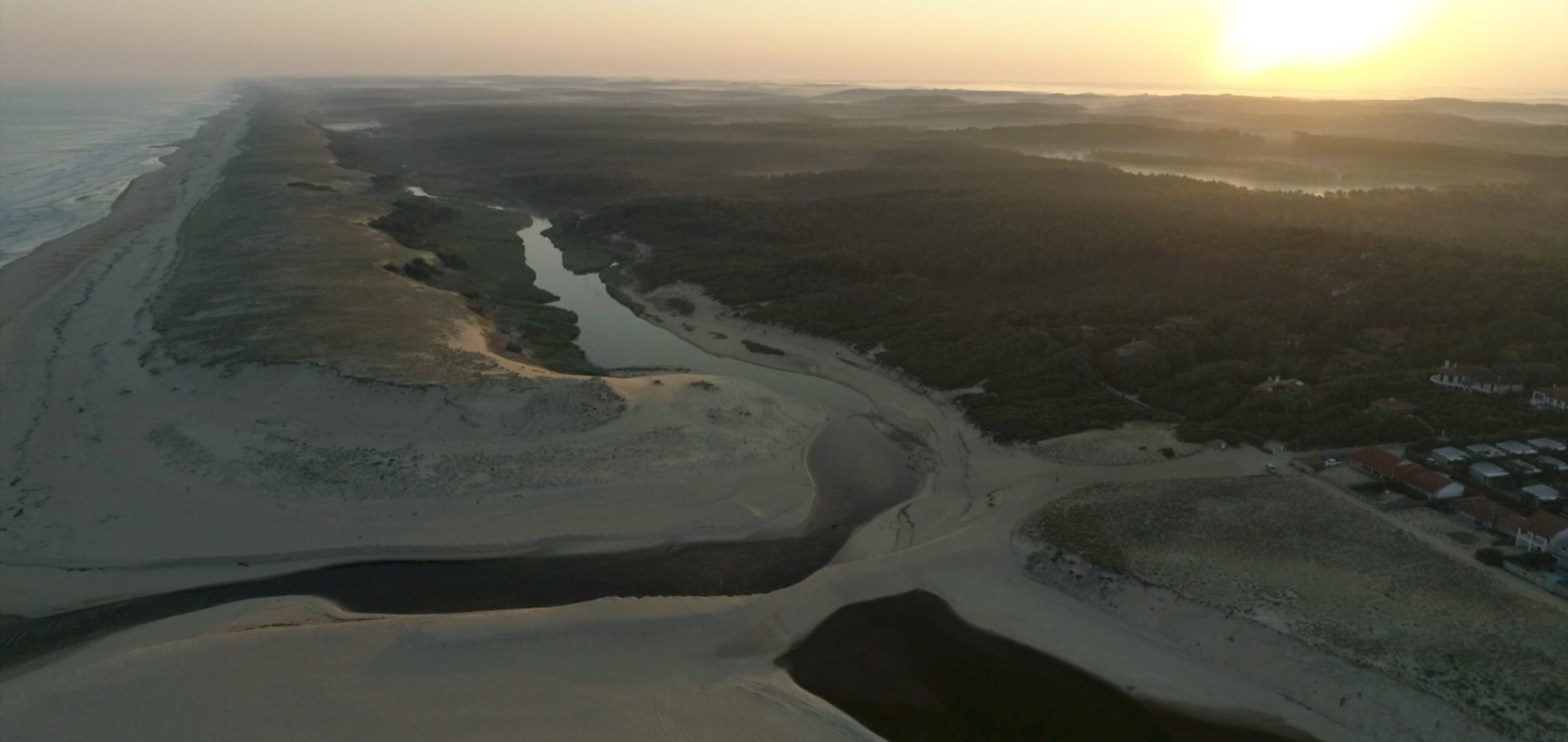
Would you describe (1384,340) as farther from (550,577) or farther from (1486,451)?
(550,577)

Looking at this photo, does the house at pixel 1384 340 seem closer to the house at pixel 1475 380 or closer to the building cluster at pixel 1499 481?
the house at pixel 1475 380

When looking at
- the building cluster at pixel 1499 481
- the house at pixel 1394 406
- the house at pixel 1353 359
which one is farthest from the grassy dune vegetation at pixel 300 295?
the house at pixel 1353 359

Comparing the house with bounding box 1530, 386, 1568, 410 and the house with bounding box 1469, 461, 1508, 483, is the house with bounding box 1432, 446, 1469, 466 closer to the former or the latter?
the house with bounding box 1469, 461, 1508, 483

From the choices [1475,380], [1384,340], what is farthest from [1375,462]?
[1384,340]

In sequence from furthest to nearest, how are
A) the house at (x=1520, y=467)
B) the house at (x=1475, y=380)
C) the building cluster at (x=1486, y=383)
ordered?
1. the house at (x=1475, y=380)
2. the building cluster at (x=1486, y=383)
3. the house at (x=1520, y=467)

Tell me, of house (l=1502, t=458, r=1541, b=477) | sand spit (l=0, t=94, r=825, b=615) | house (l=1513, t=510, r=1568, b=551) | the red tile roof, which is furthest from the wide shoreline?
house (l=1502, t=458, r=1541, b=477)
